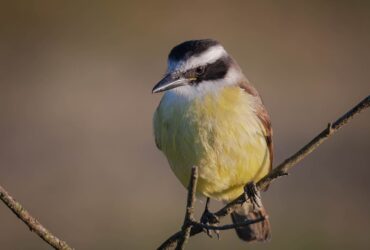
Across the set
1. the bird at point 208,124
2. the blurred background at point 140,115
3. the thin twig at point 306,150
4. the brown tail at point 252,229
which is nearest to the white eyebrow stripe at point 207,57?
the bird at point 208,124

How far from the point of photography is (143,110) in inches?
569

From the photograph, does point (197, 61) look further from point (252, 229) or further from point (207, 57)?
point (252, 229)

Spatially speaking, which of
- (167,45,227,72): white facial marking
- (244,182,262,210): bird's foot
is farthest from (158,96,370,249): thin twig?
(167,45,227,72): white facial marking

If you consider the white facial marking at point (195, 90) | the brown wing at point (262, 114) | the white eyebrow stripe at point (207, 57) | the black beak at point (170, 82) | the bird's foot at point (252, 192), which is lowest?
the bird's foot at point (252, 192)

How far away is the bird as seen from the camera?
225 inches

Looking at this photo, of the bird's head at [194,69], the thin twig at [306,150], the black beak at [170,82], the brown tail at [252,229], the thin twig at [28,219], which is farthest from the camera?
the brown tail at [252,229]

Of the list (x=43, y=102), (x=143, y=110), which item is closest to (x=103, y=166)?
(x=143, y=110)

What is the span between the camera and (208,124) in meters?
5.73

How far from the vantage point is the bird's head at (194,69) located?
19.0 ft

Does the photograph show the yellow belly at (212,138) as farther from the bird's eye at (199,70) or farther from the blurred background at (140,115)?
the blurred background at (140,115)

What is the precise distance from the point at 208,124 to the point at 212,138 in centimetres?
10

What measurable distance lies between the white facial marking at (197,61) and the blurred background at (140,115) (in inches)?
192

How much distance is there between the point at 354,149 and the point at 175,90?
27.8 feet

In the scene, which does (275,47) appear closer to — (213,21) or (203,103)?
(213,21)
